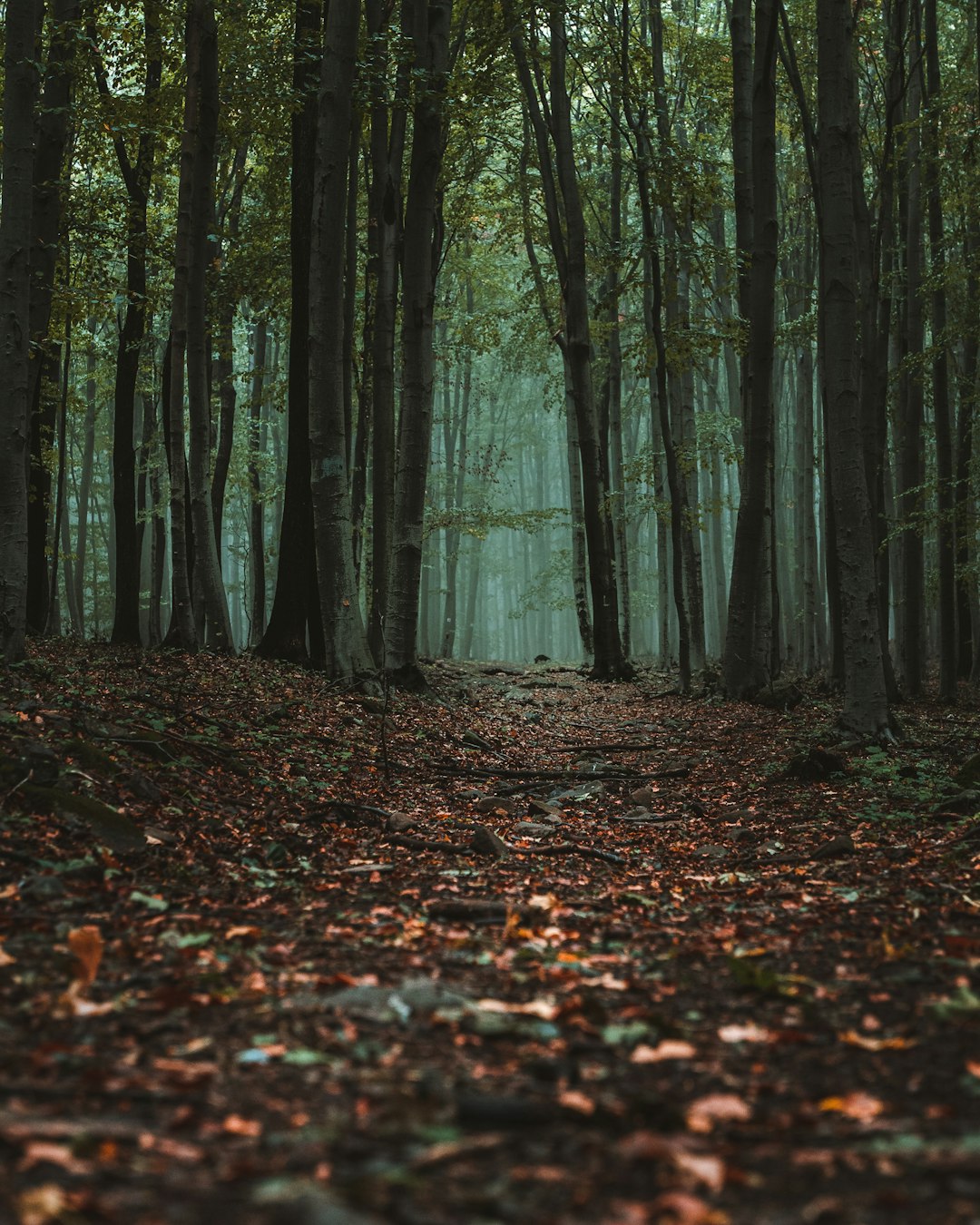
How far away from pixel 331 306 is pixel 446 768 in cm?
455

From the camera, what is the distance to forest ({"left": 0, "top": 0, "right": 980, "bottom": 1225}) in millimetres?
1929

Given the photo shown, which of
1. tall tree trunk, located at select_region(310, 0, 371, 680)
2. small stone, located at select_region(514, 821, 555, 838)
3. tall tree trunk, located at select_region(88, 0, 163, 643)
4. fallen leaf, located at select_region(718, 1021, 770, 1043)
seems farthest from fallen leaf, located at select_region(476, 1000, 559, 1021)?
tall tree trunk, located at select_region(88, 0, 163, 643)

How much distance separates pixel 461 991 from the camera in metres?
2.88

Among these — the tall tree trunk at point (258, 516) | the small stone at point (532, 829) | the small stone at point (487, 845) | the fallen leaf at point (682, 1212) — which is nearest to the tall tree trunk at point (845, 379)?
the small stone at point (532, 829)

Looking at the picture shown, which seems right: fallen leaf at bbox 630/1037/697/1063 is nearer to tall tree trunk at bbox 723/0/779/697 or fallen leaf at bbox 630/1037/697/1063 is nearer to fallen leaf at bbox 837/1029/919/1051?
fallen leaf at bbox 837/1029/919/1051

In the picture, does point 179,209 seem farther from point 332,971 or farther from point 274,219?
point 332,971

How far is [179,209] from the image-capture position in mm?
10680

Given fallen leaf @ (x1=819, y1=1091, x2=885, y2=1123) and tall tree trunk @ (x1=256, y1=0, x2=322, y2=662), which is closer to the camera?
fallen leaf @ (x1=819, y1=1091, x2=885, y2=1123)

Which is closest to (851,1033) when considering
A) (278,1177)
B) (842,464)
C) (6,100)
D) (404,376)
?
(278,1177)

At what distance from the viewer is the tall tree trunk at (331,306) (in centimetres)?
897

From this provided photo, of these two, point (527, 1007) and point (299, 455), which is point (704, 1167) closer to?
point (527, 1007)

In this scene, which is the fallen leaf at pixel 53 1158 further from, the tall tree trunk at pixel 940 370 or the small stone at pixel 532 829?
the tall tree trunk at pixel 940 370

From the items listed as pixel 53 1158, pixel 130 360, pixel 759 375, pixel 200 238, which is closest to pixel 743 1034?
pixel 53 1158

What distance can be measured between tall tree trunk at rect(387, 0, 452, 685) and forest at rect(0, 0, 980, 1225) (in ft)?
0.19
